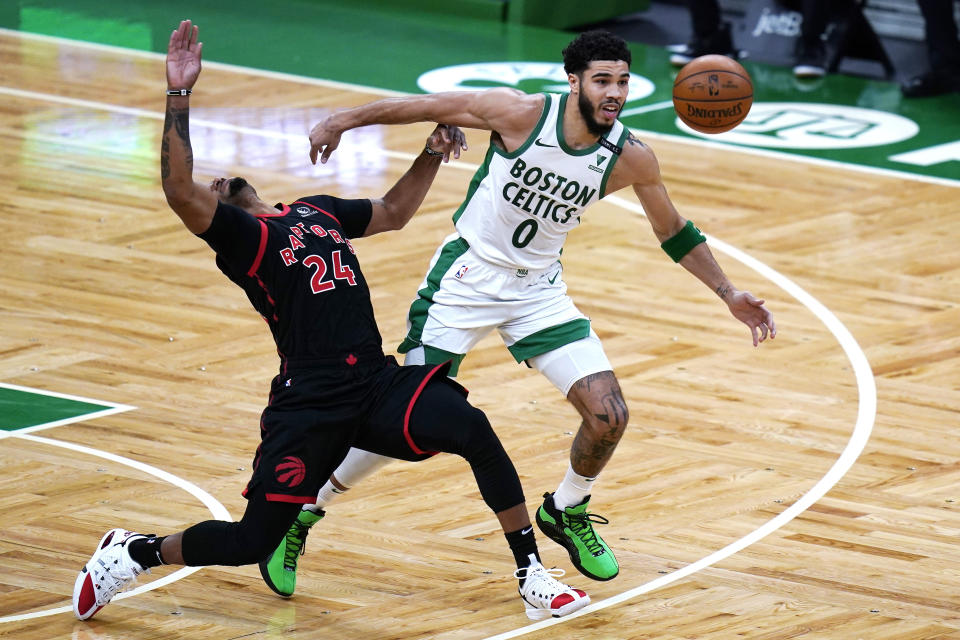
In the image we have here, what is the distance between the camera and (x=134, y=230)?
36.0 ft

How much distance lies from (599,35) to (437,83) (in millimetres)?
8907

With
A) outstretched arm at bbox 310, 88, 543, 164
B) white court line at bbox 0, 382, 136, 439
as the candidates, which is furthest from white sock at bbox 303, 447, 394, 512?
white court line at bbox 0, 382, 136, 439

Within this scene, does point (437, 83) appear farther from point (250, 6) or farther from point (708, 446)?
point (708, 446)

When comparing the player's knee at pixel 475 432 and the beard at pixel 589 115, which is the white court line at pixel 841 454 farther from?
the beard at pixel 589 115

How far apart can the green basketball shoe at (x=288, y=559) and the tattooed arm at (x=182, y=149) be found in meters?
1.30

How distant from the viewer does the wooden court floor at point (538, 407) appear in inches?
246

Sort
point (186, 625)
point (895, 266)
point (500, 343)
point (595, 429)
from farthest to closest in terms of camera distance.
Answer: point (895, 266) < point (500, 343) < point (595, 429) < point (186, 625)

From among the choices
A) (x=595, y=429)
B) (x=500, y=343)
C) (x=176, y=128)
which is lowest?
(x=500, y=343)

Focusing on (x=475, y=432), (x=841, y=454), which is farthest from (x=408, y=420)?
(x=841, y=454)

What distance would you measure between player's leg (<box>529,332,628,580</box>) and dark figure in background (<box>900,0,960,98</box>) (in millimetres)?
9631

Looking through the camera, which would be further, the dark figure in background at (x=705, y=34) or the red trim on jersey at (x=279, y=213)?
the dark figure in background at (x=705, y=34)

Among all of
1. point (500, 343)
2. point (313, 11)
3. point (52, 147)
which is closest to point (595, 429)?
point (500, 343)

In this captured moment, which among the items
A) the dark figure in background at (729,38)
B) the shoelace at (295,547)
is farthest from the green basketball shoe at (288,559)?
the dark figure in background at (729,38)

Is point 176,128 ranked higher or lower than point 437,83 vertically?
higher
